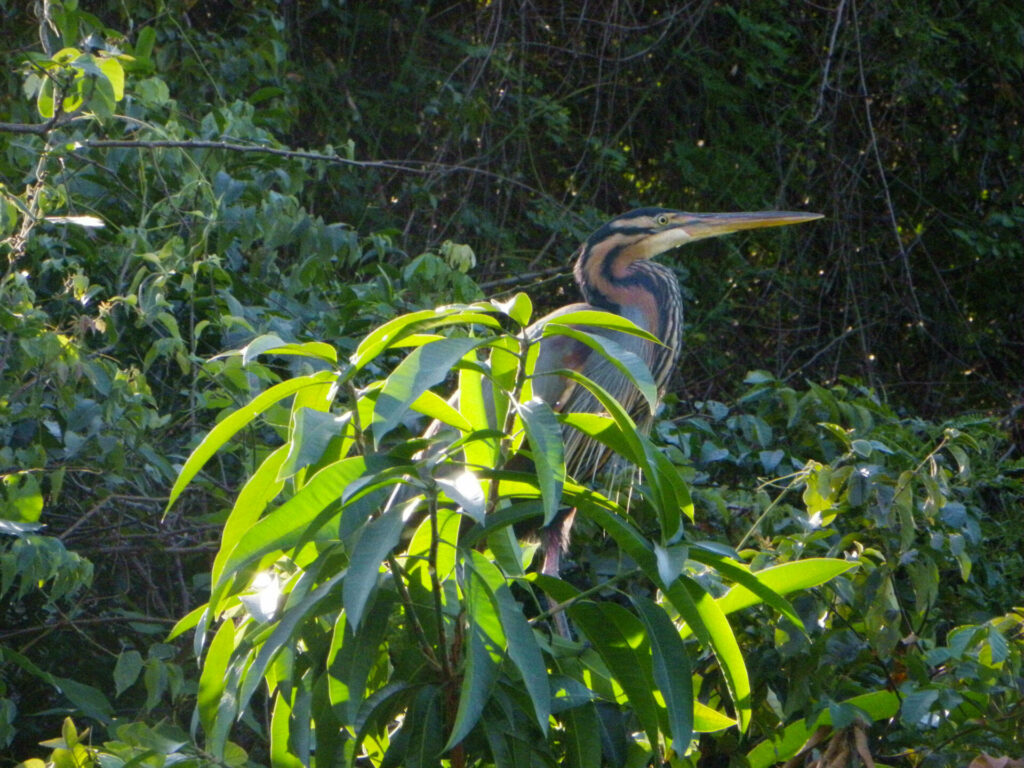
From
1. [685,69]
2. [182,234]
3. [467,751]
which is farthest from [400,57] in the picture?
[467,751]

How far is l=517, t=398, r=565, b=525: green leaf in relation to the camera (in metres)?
1.12

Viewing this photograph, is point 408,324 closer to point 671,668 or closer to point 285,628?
point 285,628

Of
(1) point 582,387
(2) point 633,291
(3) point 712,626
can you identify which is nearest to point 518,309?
(3) point 712,626

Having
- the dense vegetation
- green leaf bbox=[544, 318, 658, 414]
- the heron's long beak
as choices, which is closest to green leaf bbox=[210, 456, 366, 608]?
the dense vegetation

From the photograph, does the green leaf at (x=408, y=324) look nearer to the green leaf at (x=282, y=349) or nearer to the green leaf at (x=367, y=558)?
the green leaf at (x=282, y=349)

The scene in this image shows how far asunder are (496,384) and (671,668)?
1.15 ft

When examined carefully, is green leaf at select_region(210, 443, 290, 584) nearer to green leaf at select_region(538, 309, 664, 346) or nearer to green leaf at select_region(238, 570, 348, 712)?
Result: green leaf at select_region(238, 570, 348, 712)

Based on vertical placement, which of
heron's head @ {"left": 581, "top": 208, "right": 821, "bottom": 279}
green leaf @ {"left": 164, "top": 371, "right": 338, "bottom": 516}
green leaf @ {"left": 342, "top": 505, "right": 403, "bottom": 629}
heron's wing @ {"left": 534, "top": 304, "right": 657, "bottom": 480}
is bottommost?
heron's wing @ {"left": 534, "top": 304, "right": 657, "bottom": 480}

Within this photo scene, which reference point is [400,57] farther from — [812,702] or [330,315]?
[812,702]

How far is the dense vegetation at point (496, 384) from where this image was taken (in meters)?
1.33

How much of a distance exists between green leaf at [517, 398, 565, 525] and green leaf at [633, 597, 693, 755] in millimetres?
269

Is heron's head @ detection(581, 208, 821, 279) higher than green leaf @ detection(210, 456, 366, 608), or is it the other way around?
green leaf @ detection(210, 456, 366, 608)

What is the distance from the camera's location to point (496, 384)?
1.31 metres

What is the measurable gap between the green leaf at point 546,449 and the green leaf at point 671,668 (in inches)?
10.6
